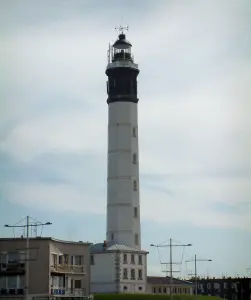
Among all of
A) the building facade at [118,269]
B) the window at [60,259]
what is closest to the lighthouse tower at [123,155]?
the building facade at [118,269]

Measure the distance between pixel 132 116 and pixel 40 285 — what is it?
43.4 meters

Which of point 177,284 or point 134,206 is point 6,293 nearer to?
point 134,206

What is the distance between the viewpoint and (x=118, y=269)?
9712 centimetres

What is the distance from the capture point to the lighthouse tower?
99.0 m

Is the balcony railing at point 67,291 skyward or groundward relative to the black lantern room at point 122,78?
groundward

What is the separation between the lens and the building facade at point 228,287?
135750 mm

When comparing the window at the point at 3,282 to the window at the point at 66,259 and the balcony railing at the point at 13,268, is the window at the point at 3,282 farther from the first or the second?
the window at the point at 66,259

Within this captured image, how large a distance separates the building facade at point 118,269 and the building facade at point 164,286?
4.60m

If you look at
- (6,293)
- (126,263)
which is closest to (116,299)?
(126,263)

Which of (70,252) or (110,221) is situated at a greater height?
(110,221)

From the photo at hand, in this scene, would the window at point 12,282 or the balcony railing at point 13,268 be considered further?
the window at point 12,282

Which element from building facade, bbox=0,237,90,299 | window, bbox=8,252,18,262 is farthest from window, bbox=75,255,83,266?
window, bbox=8,252,18,262

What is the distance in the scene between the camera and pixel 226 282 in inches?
5463

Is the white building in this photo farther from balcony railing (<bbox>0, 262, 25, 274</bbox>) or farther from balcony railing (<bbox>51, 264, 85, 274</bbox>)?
balcony railing (<bbox>0, 262, 25, 274</bbox>)
